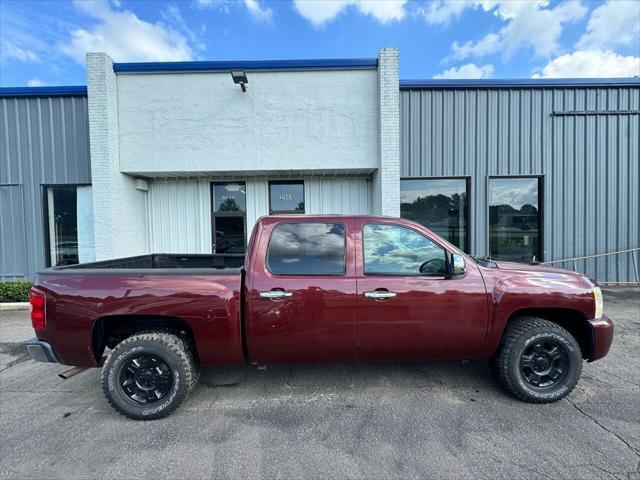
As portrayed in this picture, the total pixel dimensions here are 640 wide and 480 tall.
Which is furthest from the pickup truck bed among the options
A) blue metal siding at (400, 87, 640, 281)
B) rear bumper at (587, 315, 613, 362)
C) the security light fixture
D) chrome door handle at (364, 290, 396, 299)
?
blue metal siding at (400, 87, 640, 281)

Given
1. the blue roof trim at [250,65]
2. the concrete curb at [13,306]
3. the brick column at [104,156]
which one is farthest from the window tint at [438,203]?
the concrete curb at [13,306]

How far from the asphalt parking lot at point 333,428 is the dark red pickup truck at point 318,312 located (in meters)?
0.34

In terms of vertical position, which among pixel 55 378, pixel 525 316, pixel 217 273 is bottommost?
pixel 55 378

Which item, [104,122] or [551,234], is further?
[551,234]

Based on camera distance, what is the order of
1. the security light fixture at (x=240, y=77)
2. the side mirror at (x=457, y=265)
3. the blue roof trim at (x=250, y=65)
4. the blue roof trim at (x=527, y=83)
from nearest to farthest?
the side mirror at (x=457, y=265) < the security light fixture at (x=240, y=77) < the blue roof trim at (x=250, y=65) < the blue roof trim at (x=527, y=83)

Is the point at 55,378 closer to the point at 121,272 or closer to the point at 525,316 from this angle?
the point at 121,272

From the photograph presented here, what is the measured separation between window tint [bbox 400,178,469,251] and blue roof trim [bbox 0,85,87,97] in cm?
893

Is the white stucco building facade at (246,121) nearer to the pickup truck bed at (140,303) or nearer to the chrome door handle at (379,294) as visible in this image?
the chrome door handle at (379,294)

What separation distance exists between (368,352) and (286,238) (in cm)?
141

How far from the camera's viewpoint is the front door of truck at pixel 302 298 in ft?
10.4

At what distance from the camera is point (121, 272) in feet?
10.4

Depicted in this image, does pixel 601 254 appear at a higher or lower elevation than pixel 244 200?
lower

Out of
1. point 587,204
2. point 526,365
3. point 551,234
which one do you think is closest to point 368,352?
point 526,365

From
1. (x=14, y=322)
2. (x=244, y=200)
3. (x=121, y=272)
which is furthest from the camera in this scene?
(x=244, y=200)
